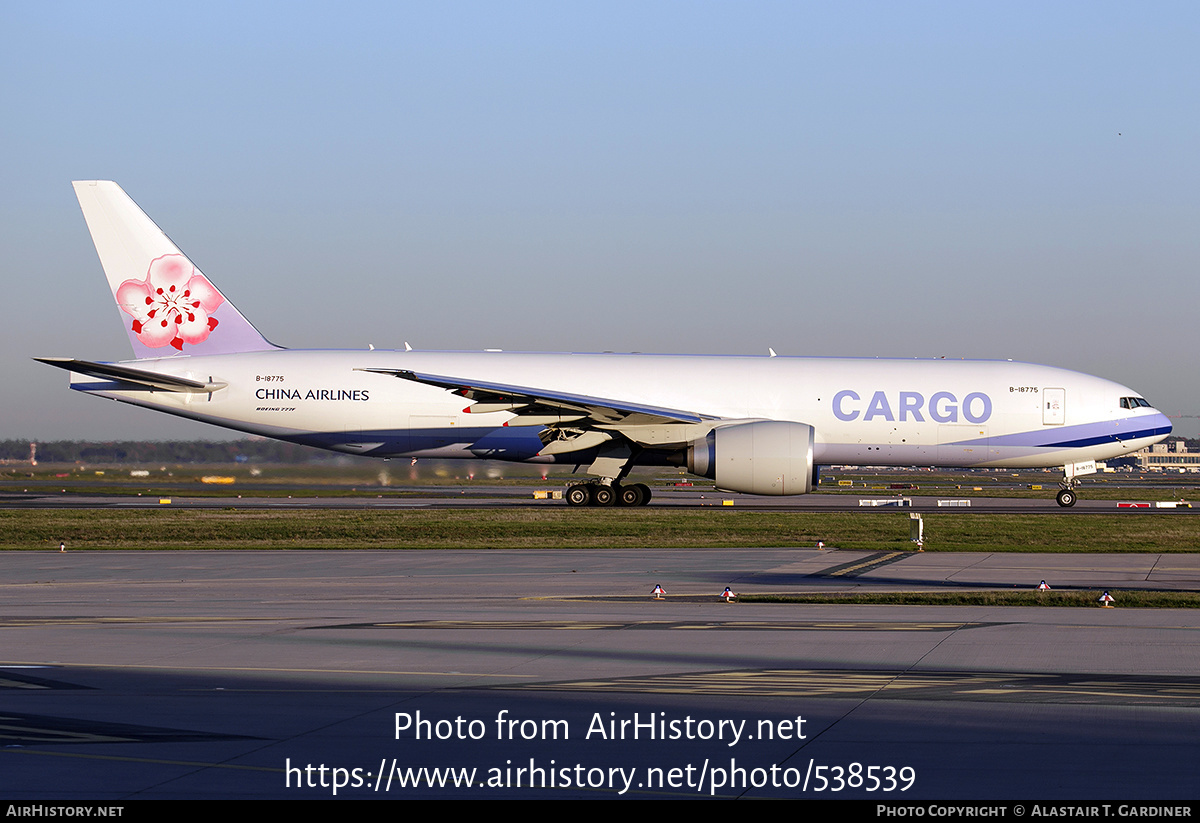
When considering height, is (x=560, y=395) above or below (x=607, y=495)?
above

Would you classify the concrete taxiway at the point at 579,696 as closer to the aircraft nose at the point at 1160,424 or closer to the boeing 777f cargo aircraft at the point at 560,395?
the boeing 777f cargo aircraft at the point at 560,395

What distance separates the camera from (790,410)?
3172 cm

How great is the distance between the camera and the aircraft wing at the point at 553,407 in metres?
29.0

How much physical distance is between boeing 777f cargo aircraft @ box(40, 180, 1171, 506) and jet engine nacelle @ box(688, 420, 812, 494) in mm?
2563

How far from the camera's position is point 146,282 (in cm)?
3306

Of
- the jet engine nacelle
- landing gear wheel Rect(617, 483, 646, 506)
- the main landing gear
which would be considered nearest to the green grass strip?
the jet engine nacelle

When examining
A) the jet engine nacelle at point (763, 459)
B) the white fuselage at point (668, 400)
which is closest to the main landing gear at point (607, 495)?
the white fuselage at point (668, 400)

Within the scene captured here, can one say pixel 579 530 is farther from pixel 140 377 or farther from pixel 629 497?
pixel 140 377

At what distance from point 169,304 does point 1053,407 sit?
25556 millimetres

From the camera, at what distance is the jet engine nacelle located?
1094 inches

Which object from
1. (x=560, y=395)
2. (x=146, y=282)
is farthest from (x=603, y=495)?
(x=146, y=282)

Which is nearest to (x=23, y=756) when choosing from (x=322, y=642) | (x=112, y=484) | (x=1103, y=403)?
(x=322, y=642)

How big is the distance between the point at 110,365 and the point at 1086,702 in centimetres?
2883
